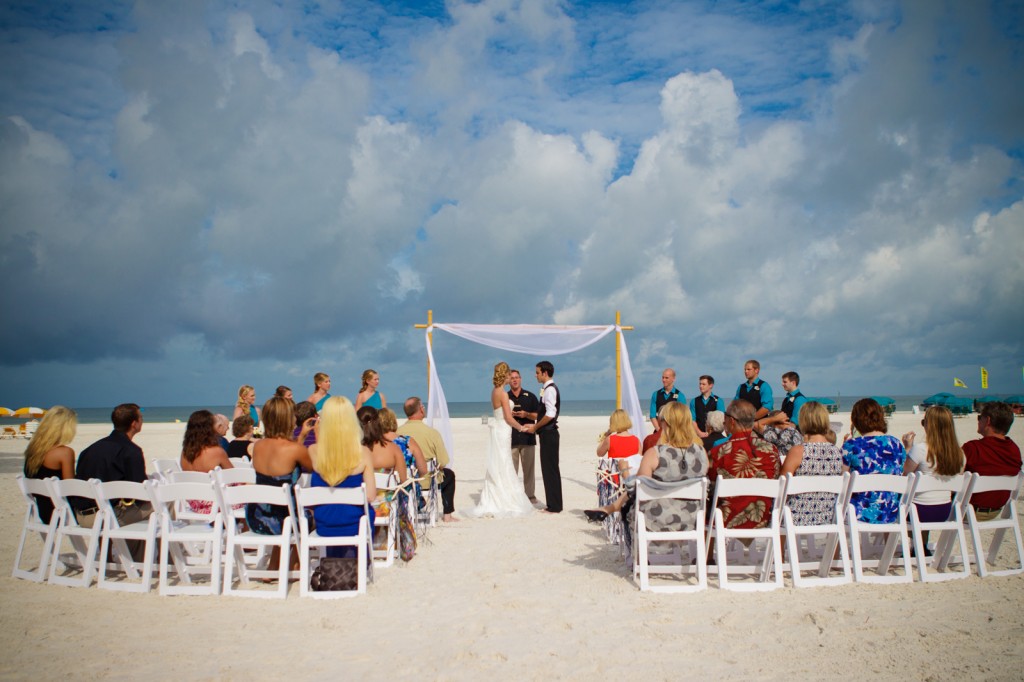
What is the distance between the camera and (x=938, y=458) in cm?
532

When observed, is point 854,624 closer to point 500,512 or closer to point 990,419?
point 990,419

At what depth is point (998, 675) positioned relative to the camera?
11.3 ft

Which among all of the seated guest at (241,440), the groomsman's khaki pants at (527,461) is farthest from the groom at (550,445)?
the seated guest at (241,440)

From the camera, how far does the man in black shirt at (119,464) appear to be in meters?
5.57

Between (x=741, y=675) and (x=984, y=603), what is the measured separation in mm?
2318

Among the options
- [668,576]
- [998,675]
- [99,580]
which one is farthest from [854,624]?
[99,580]

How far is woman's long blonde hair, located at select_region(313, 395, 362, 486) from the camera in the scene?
516cm

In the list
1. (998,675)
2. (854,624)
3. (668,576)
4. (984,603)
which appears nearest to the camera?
(998,675)

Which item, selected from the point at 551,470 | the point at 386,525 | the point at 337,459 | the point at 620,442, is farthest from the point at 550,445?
the point at 337,459

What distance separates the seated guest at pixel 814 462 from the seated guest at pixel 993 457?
114 cm

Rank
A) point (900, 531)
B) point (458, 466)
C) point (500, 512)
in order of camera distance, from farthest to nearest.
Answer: point (458, 466) < point (500, 512) < point (900, 531)

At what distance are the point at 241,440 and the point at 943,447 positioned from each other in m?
6.63

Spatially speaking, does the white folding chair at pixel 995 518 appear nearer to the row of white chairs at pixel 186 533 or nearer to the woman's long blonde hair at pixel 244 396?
the row of white chairs at pixel 186 533

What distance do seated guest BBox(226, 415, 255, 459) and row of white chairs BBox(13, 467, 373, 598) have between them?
1603mm
